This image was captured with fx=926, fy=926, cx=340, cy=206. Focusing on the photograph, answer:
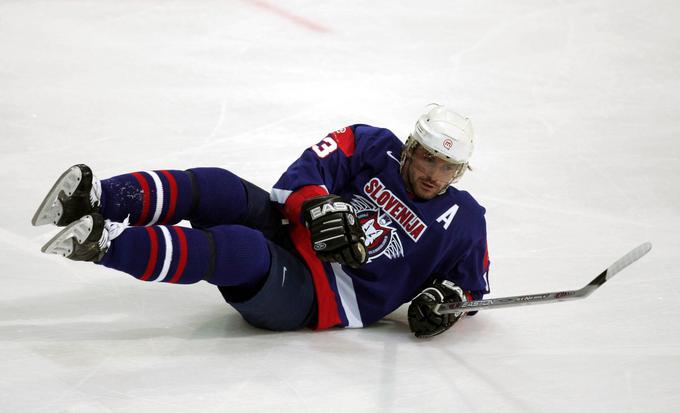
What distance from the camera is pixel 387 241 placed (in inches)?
104

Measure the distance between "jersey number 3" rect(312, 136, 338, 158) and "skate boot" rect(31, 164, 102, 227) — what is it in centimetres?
69

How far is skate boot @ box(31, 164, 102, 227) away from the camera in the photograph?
7.46ft

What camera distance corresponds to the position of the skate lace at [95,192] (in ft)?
7.61

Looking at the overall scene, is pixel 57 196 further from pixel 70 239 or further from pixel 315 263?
pixel 315 263

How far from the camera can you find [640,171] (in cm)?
418

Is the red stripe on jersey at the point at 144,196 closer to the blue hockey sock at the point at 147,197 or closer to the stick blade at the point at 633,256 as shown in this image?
the blue hockey sock at the point at 147,197

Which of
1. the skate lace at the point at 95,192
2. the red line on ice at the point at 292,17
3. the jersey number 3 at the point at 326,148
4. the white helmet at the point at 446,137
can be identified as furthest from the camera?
the red line on ice at the point at 292,17

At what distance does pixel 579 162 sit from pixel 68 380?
279cm

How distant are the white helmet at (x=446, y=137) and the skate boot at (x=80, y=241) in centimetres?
96

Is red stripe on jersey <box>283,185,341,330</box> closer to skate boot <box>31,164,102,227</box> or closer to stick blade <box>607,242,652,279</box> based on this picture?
skate boot <box>31,164,102,227</box>

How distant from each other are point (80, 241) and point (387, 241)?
928 mm

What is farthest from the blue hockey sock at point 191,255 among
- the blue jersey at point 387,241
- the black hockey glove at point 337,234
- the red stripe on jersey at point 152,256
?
the blue jersey at point 387,241

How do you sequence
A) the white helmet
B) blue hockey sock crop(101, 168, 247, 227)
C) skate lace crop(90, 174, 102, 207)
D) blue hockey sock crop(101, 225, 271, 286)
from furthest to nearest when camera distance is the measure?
1. the white helmet
2. blue hockey sock crop(101, 168, 247, 227)
3. skate lace crop(90, 174, 102, 207)
4. blue hockey sock crop(101, 225, 271, 286)

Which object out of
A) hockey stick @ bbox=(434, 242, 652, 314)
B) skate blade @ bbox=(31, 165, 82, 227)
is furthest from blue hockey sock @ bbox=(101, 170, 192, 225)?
hockey stick @ bbox=(434, 242, 652, 314)
